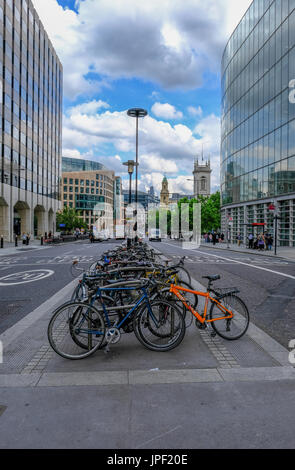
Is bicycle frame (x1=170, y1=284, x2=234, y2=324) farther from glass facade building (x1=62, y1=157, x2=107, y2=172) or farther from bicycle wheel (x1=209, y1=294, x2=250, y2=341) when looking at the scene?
glass facade building (x1=62, y1=157, x2=107, y2=172)

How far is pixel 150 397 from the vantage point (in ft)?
11.8

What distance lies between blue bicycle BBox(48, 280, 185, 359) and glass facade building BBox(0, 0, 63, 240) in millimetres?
41714

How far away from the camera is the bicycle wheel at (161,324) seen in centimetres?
A: 501

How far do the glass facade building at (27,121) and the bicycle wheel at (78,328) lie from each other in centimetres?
4183

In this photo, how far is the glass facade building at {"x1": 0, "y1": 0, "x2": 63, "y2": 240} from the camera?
4397cm

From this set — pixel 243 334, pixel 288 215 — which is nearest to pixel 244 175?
pixel 288 215

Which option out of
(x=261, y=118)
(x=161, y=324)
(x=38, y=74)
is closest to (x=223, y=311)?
(x=161, y=324)

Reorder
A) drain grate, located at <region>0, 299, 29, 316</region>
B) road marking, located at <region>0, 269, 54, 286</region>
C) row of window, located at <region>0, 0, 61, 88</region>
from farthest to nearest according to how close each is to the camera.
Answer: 1. row of window, located at <region>0, 0, 61, 88</region>
2. road marking, located at <region>0, 269, 54, 286</region>
3. drain grate, located at <region>0, 299, 29, 316</region>

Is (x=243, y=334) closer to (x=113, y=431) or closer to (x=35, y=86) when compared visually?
(x=113, y=431)

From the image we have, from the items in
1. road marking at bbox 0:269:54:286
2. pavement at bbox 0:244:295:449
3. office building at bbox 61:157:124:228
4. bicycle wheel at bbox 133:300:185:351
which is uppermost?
office building at bbox 61:157:124:228

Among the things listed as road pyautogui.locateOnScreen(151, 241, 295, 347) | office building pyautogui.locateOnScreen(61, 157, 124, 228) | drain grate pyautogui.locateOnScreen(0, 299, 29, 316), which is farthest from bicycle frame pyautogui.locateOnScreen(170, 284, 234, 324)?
office building pyautogui.locateOnScreen(61, 157, 124, 228)

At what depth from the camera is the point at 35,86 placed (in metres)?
54.8

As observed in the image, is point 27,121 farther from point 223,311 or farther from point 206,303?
point 223,311

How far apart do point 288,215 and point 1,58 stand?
38983 mm
